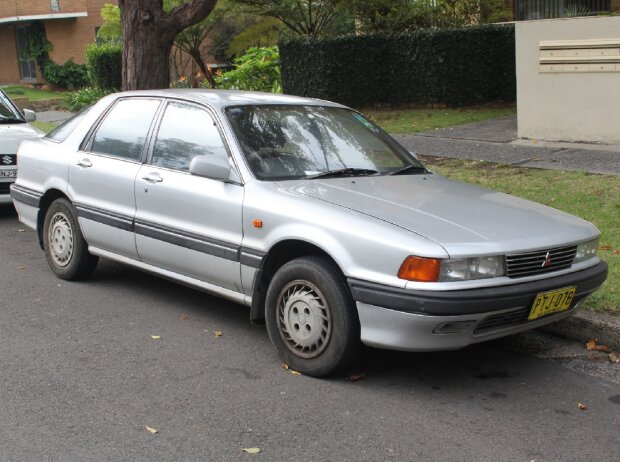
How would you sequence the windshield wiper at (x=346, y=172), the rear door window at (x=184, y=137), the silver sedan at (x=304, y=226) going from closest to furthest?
1. the silver sedan at (x=304, y=226)
2. the windshield wiper at (x=346, y=172)
3. the rear door window at (x=184, y=137)

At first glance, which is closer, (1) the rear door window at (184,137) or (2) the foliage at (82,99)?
(1) the rear door window at (184,137)

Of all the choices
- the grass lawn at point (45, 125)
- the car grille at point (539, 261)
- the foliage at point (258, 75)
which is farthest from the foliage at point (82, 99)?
the car grille at point (539, 261)

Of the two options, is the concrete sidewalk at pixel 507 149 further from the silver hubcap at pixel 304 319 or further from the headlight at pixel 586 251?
the silver hubcap at pixel 304 319

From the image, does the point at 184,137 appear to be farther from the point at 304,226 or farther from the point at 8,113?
the point at 8,113

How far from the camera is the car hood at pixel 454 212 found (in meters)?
4.67

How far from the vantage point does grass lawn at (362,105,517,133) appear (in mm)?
14364

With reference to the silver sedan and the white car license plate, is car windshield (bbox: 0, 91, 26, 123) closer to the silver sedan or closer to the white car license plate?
the white car license plate

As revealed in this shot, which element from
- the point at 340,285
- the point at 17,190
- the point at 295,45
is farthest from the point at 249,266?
the point at 295,45

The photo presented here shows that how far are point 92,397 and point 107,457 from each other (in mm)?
754

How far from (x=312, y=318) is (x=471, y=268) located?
963 mm

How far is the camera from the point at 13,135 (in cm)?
991

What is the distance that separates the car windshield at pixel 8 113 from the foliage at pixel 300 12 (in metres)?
8.34

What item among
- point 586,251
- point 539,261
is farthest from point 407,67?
point 539,261

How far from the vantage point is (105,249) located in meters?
6.62
